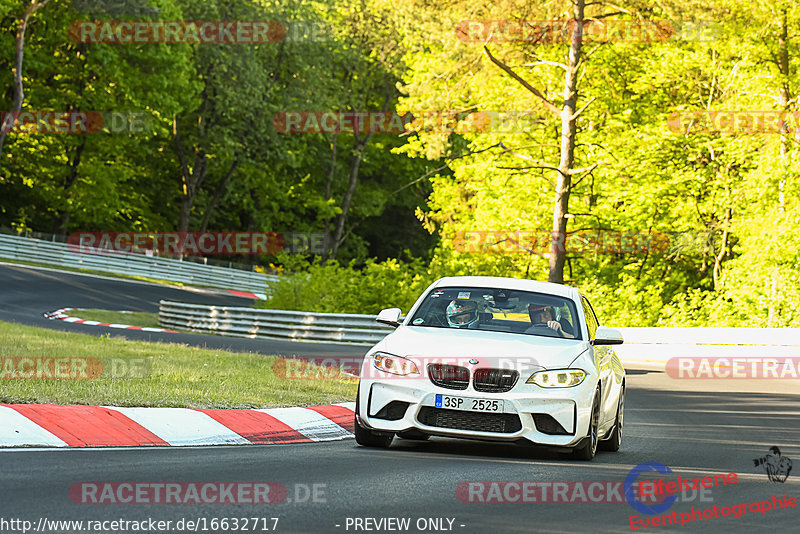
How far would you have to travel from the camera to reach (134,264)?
52.3 m

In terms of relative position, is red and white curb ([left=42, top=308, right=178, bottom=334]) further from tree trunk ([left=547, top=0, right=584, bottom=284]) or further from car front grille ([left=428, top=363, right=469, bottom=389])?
car front grille ([left=428, top=363, right=469, bottom=389])

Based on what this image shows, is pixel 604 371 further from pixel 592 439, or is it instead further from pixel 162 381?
pixel 162 381

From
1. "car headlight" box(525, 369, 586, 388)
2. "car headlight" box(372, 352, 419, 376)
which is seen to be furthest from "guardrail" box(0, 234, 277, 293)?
"car headlight" box(525, 369, 586, 388)

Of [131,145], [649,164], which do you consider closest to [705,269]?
[649,164]

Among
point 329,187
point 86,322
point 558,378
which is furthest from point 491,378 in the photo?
point 329,187

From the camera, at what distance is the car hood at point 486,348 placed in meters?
9.82

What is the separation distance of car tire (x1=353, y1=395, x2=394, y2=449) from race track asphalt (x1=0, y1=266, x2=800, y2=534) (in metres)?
0.12

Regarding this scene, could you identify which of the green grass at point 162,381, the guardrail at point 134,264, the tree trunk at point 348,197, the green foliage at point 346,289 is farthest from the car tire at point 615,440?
the tree trunk at point 348,197

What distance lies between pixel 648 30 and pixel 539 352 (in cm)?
2775

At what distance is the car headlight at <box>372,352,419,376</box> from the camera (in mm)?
9867

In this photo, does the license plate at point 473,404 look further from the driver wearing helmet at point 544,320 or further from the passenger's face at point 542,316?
the passenger's face at point 542,316

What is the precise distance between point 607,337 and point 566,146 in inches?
975

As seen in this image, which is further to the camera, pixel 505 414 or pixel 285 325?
pixel 285 325

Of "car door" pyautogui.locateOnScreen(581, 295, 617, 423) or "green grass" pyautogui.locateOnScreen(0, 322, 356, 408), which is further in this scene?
"green grass" pyautogui.locateOnScreen(0, 322, 356, 408)
